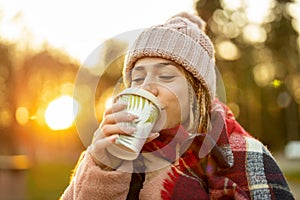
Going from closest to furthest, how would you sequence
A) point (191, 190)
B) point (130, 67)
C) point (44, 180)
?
point (191, 190) < point (130, 67) < point (44, 180)

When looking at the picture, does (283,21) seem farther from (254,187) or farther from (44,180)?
(254,187)

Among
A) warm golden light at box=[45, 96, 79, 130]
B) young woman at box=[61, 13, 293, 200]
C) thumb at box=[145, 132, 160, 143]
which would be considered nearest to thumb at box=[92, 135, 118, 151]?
young woman at box=[61, 13, 293, 200]

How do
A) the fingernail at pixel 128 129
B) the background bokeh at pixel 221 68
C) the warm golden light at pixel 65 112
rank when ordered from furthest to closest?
the background bokeh at pixel 221 68
the warm golden light at pixel 65 112
the fingernail at pixel 128 129

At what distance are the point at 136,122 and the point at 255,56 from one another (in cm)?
1913

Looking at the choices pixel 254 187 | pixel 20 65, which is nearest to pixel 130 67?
pixel 254 187

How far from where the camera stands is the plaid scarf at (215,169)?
96.4 inches

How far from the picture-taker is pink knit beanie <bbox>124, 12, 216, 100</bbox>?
2.67 m

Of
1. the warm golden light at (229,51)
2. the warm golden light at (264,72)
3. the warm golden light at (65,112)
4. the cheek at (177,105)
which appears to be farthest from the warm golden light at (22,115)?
the cheek at (177,105)

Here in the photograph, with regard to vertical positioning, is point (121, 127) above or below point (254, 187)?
above

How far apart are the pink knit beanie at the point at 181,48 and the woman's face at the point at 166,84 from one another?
0.04 meters

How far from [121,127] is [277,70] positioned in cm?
2043

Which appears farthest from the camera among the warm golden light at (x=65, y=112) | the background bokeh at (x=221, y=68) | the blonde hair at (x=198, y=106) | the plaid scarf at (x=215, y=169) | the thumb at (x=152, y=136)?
the background bokeh at (x=221, y=68)

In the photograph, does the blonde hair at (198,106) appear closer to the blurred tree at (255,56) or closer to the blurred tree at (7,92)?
the blurred tree at (255,56)

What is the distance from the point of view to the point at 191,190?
243 cm
